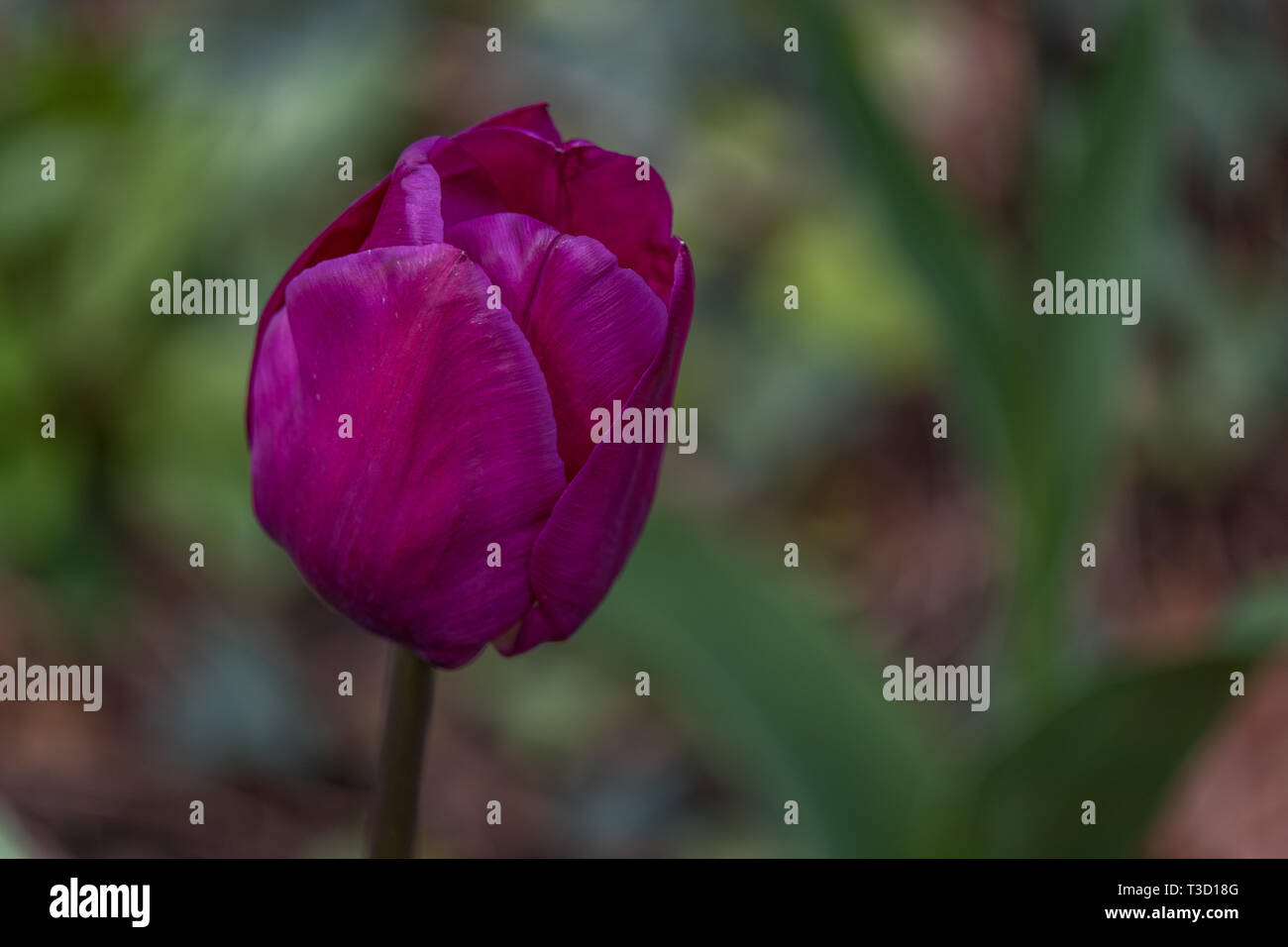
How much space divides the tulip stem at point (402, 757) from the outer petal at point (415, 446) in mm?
11

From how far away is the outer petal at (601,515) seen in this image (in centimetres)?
40

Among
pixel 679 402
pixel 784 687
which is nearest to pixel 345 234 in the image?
pixel 784 687

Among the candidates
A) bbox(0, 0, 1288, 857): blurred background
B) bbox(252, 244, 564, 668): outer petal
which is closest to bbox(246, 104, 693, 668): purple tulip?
bbox(252, 244, 564, 668): outer petal

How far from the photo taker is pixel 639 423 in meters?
0.40

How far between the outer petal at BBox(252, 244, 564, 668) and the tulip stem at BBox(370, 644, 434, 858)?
1 cm

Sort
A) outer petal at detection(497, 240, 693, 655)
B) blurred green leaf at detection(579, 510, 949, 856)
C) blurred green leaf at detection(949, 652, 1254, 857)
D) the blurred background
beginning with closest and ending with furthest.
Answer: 1. outer petal at detection(497, 240, 693, 655)
2. blurred green leaf at detection(949, 652, 1254, 857)
3. blurred green leaf at detection(579, 510, 949, 856)
4. the blurred background

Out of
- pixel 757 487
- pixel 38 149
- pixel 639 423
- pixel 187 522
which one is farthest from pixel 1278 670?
pixel 38 149

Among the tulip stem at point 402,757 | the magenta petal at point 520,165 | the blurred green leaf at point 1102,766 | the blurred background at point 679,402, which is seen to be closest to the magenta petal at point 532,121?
the magenta petal at point 520,165

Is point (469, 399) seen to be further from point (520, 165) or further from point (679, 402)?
point (679, 402)

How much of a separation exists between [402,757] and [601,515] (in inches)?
4.0

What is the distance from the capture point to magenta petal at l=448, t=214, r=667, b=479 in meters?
0.42

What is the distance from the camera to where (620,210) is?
1.46ft

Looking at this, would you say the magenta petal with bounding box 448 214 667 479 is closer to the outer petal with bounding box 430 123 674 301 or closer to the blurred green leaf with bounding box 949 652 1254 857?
the outer petal with bounding box 430 123 674 301

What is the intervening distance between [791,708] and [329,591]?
0.49 m
